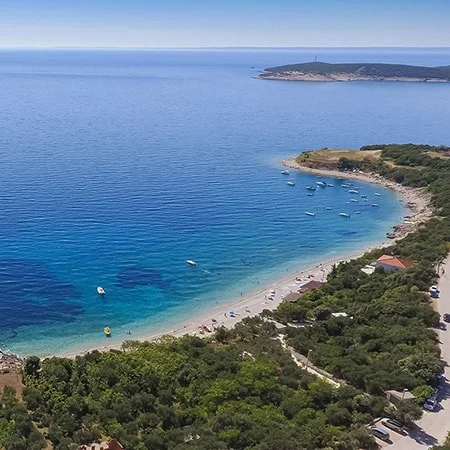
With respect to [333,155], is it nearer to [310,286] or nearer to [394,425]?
[310,286]

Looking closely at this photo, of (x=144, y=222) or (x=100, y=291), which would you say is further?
(x=144, y=222)

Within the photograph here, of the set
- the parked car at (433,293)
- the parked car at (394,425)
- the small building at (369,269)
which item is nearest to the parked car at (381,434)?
the parked car at (394,425)

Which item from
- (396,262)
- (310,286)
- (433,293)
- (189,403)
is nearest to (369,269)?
(396,262)

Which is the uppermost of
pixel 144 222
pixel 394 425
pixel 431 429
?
pixel 144 222

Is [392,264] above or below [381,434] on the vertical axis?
above

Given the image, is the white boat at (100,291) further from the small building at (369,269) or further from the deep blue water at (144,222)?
the small building at (369,269)

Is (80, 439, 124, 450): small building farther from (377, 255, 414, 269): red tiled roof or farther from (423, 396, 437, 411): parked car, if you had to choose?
(377, 255, 414, 269): red tiled roof

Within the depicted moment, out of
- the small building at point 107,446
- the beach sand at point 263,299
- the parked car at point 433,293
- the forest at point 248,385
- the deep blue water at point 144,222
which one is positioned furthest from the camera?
the deep blue water at point 144,222
